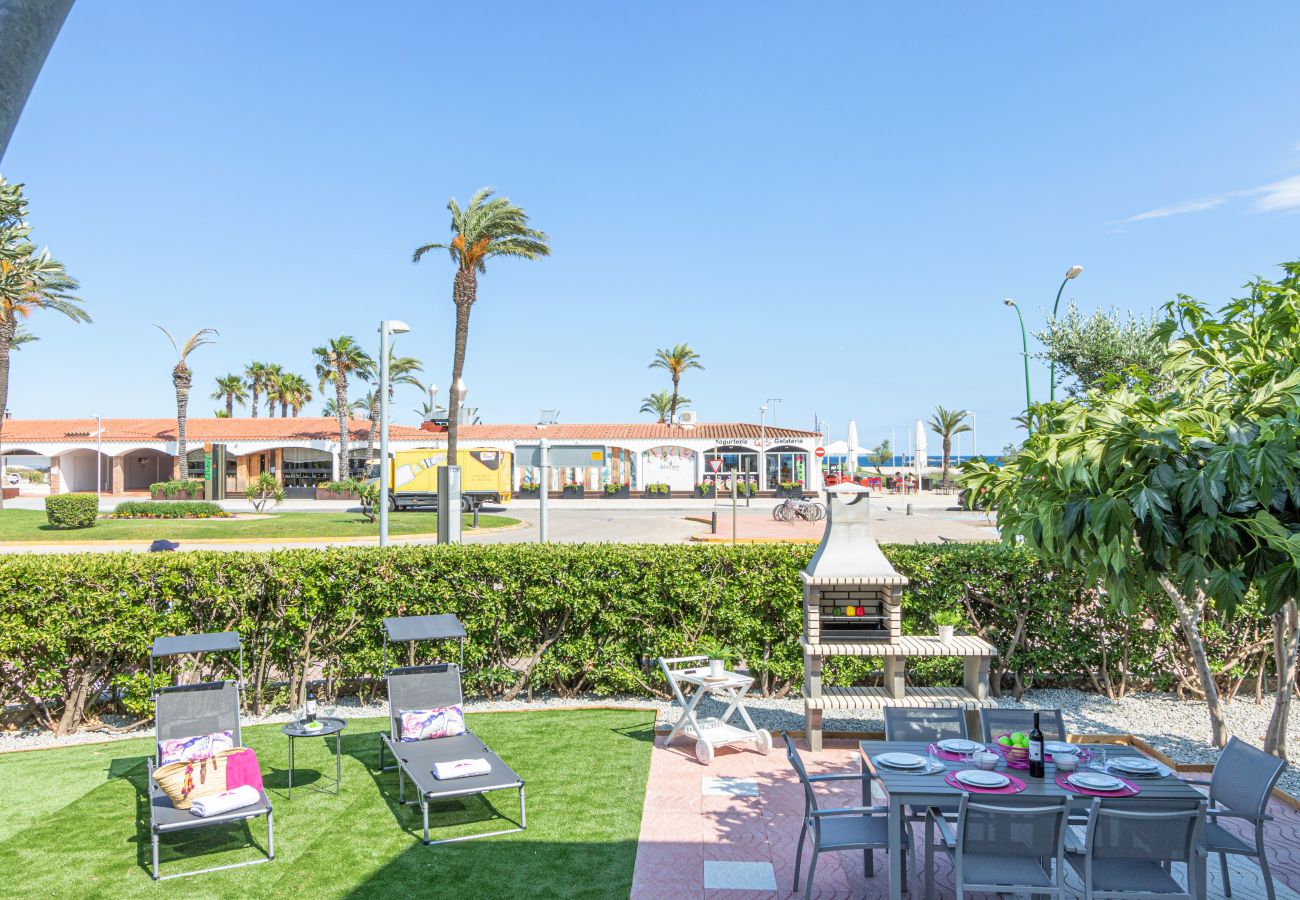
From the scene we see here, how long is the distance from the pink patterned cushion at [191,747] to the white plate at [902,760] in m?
4.80

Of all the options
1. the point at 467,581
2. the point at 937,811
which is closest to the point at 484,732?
the point at 467,581

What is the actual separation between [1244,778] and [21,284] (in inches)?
1188

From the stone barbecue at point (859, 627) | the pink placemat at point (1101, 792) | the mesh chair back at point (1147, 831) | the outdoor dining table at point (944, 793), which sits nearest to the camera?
the mesh chair back at point (1147, 831)

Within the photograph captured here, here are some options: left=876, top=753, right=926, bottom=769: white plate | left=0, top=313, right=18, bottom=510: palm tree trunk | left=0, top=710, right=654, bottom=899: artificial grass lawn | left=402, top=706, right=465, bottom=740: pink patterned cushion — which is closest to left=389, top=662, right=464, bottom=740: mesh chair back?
left=402, top=706, right=465, bottom=740: pink patterned cushion

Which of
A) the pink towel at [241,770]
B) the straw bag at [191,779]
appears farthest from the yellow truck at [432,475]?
the straw bag at [191,779]

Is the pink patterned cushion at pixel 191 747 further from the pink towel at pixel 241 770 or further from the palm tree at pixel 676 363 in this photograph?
the palm tree at pixel 676 363

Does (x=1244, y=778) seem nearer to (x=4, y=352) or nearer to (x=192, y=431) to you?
(x=4, y=352)

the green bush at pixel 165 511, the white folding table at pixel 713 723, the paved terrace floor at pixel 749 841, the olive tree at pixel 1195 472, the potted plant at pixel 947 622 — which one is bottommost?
the paved terrace floor at pixel 749 841

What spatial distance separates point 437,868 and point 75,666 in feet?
18.0

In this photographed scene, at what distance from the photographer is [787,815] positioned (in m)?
6.24

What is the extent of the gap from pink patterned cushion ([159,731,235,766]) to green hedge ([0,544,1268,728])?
255 centimetres

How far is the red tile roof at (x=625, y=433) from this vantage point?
48344 millimetres

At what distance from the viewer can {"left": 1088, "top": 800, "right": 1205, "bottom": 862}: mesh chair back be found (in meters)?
4.20

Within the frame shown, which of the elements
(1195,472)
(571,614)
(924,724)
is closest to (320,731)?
(571,614)
